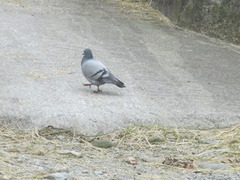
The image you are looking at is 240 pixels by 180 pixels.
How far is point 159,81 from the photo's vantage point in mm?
A: 8469

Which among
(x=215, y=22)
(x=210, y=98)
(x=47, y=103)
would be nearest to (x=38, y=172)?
(x=47, y=103)

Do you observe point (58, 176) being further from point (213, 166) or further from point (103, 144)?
point (103, 144)

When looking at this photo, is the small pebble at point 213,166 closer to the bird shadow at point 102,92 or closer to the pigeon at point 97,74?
the pigeon at point 97,74

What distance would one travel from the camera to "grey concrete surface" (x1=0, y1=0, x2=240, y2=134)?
6.71 metres

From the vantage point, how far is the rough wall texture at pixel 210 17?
11.8 metres

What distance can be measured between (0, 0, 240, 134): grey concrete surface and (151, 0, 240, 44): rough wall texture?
0.29m

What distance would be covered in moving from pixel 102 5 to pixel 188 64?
5633 mm

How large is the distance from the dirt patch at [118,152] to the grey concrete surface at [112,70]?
0.24m

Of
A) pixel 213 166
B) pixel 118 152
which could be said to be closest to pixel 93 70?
pixel 118 152

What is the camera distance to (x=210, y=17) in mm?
12367

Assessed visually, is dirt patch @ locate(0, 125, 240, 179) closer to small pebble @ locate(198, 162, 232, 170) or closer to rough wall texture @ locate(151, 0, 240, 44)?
small pebble @ locate(198, 162, 232, 170)

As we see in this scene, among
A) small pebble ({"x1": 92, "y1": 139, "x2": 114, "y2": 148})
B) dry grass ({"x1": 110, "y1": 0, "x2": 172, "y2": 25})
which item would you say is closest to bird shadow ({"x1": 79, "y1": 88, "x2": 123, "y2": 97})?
small pebble ({"x1": 92, "y1": 139, "x2": 114, "y2": 148})

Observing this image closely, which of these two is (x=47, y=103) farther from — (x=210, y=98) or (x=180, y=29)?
(x=180, y=29)

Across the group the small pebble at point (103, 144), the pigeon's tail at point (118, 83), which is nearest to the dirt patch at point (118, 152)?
the small pebble at point (103, 144)
